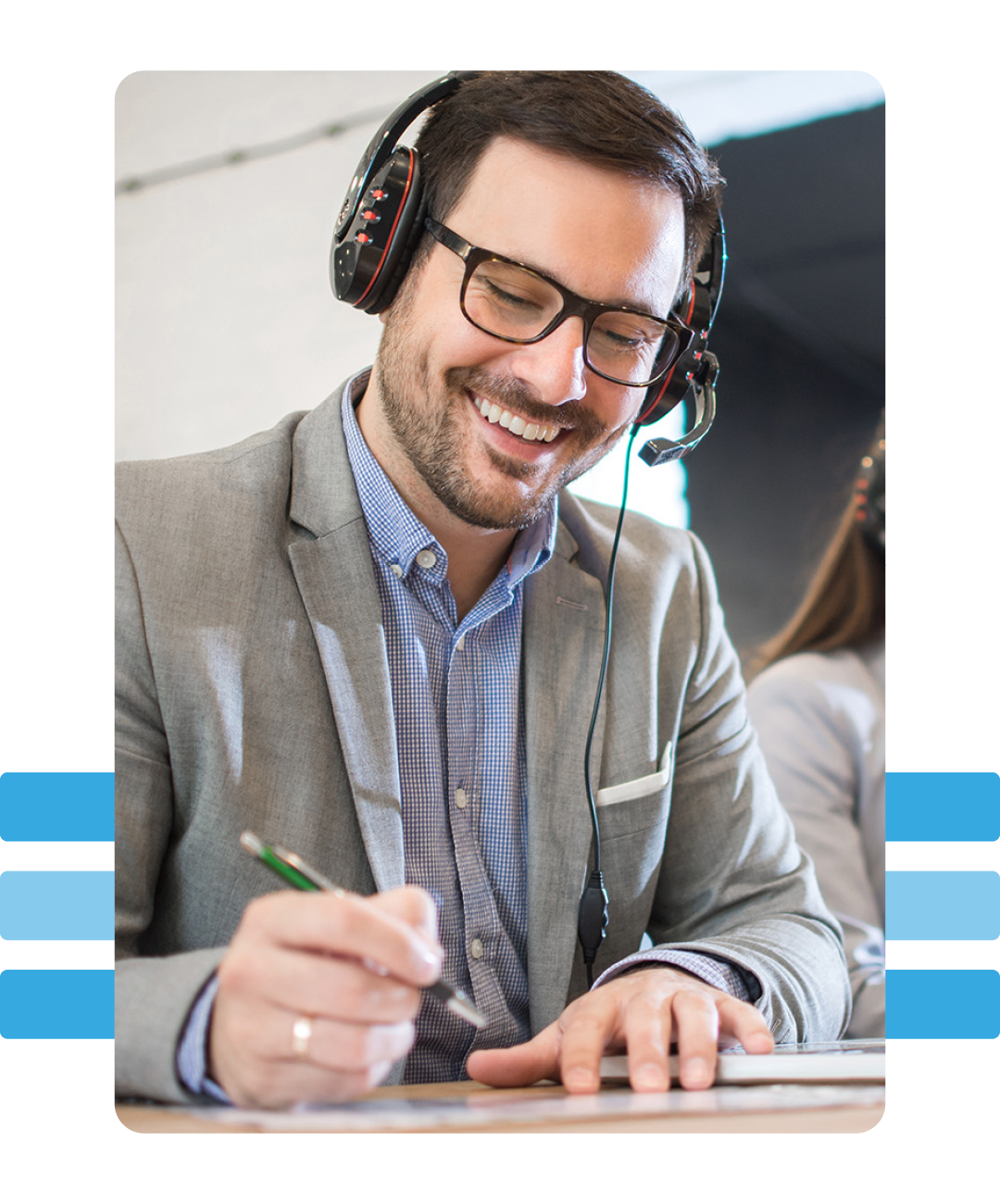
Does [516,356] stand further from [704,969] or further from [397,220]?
[704,969]

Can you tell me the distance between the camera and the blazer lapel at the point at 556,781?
1.20m

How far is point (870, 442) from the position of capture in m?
1.41

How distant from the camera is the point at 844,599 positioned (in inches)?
54.7

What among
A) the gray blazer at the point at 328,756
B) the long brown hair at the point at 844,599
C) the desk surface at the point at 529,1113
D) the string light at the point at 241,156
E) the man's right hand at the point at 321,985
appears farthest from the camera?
the long brown hair at the point at 844,599

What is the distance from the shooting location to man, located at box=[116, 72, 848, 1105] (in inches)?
43.4

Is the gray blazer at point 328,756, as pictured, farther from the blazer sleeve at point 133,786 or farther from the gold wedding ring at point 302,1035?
the gold wedding ring at point 302,1035

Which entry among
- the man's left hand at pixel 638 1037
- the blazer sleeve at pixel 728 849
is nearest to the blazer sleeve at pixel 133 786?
the man's left hand at pixel 638 1037

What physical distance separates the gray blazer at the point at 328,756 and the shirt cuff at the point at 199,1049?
2 centimetres

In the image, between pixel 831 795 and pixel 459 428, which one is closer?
pixel 459 428

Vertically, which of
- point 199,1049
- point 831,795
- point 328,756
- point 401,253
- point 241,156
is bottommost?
point 199,1049
